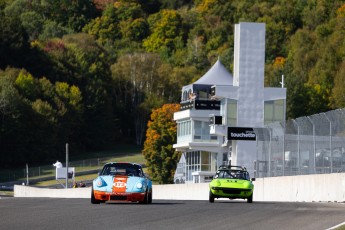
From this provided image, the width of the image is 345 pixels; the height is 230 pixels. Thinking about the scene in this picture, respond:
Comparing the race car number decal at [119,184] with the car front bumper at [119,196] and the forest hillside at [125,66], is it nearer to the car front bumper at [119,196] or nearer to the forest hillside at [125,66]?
the car front bumper at [119,196]

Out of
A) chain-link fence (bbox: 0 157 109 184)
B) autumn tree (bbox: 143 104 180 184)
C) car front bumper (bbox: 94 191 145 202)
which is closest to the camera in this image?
car front bumper (bbox: 94 191 145 202)

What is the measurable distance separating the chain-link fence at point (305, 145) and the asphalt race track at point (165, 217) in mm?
8361

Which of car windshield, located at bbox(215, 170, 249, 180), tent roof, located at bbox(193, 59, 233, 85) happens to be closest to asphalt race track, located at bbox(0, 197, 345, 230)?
car windshield, located at bbox(215, 170, 249, 180)

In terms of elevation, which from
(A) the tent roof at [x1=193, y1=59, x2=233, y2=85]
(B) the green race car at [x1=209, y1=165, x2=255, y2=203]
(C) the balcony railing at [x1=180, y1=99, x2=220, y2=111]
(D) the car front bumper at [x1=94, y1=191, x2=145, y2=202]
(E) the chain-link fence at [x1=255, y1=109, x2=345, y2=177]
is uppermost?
(A) the tent roof at [x1=193, y1=59, x2=233, y2=85]

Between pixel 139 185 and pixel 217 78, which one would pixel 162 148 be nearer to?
pixel 217 78

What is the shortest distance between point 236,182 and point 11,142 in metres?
89.3

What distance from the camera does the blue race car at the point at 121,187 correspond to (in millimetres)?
37438

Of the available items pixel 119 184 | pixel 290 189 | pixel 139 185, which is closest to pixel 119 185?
pixel 119 184

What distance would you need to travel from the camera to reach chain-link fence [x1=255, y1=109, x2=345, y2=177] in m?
44.5

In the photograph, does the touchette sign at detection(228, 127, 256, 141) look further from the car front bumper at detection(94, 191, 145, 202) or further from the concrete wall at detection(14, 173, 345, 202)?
the car front bumper at detection(94, 191, 145, 202)

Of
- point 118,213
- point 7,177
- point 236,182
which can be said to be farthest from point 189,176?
point 118,213

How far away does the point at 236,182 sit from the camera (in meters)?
43.8

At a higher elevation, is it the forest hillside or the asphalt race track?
the forest hillside

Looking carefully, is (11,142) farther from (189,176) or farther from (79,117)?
(189,176)
